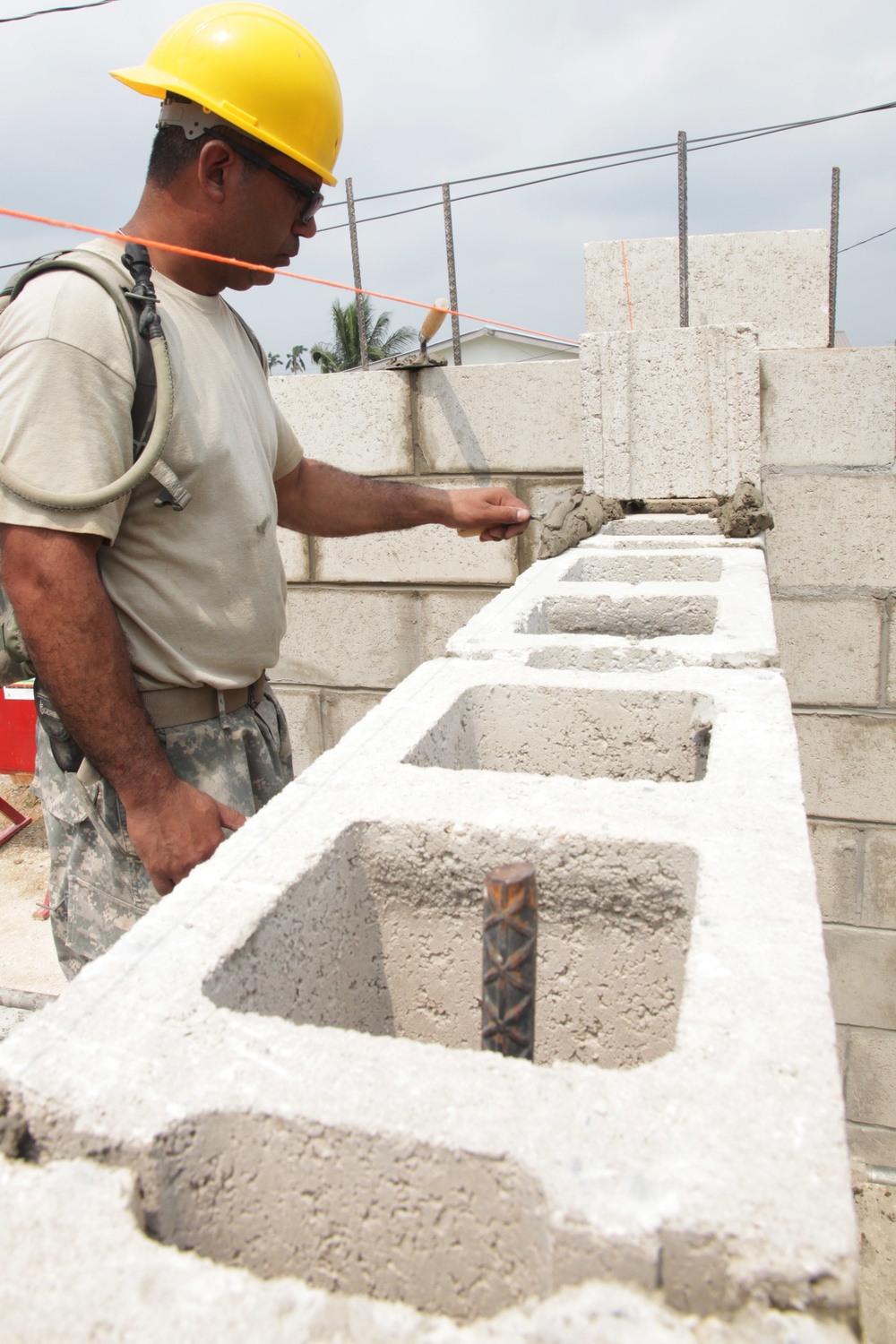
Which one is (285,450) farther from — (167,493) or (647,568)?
(647,568)

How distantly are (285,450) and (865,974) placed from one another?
Result: 313 cm

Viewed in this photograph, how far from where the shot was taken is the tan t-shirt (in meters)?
1.62

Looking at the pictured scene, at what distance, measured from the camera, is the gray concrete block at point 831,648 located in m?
3.71

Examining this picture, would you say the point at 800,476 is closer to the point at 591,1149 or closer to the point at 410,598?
the point at 410,598

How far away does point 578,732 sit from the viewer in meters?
1.76

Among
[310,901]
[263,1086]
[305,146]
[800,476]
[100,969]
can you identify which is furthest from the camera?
[800,476]

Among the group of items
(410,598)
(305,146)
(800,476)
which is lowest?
(410,598)

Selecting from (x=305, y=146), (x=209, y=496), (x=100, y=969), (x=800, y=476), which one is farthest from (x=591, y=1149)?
(x=800, y=476)

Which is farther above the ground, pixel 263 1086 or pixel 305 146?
pixel 305 146

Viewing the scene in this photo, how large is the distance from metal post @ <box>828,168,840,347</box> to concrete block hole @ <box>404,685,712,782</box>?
300 cm

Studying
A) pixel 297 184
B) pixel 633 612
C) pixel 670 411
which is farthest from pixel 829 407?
pixel 297 184

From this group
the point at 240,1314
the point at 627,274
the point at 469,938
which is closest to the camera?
the point at 240,1314

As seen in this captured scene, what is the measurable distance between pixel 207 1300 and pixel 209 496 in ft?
5.02

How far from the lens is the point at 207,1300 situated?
2.09 feet
